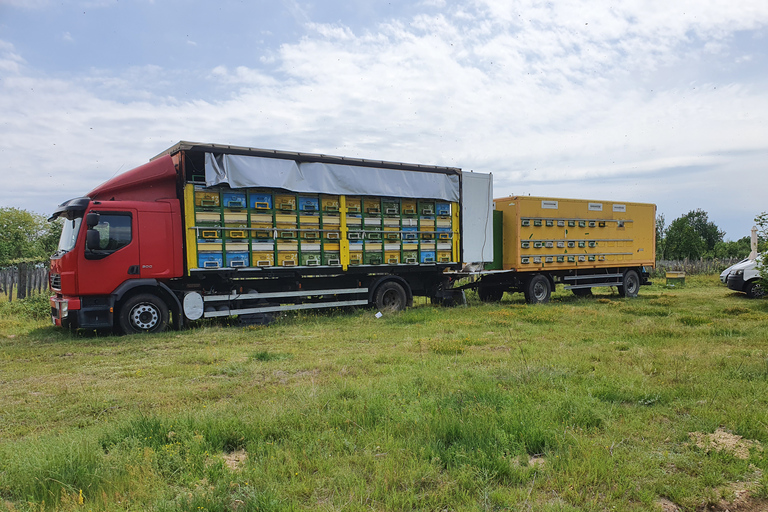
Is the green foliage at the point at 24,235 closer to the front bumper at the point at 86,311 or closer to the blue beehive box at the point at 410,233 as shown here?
the front bumper at the point at 86,311

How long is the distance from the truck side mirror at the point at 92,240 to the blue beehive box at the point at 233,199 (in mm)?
2480

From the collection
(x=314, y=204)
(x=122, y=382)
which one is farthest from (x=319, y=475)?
(x=314, y=204)

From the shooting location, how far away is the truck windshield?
1022 centimetres

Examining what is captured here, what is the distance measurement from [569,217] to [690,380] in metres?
11.8

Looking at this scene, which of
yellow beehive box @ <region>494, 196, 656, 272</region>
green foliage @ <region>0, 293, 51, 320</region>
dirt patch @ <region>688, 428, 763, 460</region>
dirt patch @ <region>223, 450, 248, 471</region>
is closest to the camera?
dirt patch @ <region>223, 450, 248, 471</region>

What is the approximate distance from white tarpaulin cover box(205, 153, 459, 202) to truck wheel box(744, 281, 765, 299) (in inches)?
468

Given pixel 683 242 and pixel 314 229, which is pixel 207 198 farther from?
pixel 683 242

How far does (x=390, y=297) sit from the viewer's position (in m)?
14.0

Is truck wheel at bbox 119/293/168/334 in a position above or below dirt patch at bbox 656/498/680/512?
above

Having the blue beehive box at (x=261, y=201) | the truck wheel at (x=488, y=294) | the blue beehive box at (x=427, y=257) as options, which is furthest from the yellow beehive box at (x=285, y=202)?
the truck wheel at (x=488, y=294)

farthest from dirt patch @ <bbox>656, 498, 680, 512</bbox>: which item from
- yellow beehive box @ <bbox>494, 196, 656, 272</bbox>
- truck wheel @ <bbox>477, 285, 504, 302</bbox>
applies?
truck wheel @ <bbox>477, 285, 504, 302</bbox>

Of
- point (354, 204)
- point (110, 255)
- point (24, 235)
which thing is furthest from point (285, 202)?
point (24, 235)

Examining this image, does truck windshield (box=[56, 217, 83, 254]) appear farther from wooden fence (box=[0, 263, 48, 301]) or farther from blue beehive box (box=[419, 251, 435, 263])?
blue beehive box (box=[419, 251, 435, 263])

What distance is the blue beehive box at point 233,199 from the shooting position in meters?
11.1
